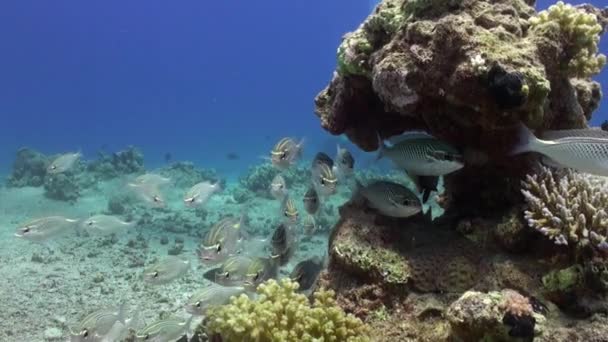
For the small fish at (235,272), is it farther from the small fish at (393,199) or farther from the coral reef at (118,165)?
the coral reef at (118,165)

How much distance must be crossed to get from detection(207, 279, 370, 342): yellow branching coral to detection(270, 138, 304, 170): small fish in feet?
7.74

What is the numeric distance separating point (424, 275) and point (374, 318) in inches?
24.1

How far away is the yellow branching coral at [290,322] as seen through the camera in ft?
12.5

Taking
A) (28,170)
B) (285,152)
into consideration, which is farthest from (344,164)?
(28,170)

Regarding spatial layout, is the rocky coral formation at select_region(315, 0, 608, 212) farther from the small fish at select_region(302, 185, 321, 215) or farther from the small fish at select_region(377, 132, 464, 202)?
the small fish at select_region(302, 185, 321, 215)

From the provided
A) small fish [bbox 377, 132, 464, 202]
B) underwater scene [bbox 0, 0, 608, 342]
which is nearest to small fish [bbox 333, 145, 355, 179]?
underwater scene [bbox 0, 0, 608, 342]

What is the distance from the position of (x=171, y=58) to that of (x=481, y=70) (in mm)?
181444

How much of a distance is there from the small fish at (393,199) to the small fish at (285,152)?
1669 millimetres

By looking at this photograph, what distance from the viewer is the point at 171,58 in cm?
17300

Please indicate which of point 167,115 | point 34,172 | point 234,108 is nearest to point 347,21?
point 234,108

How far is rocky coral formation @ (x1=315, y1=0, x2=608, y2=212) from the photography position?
13.0 ft

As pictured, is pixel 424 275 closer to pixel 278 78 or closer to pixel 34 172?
pixel 34 172

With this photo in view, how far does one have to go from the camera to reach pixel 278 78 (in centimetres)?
18238

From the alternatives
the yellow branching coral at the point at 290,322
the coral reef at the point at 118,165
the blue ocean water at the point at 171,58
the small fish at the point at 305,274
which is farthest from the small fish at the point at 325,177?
the blue ocean water at the point at 171,58
